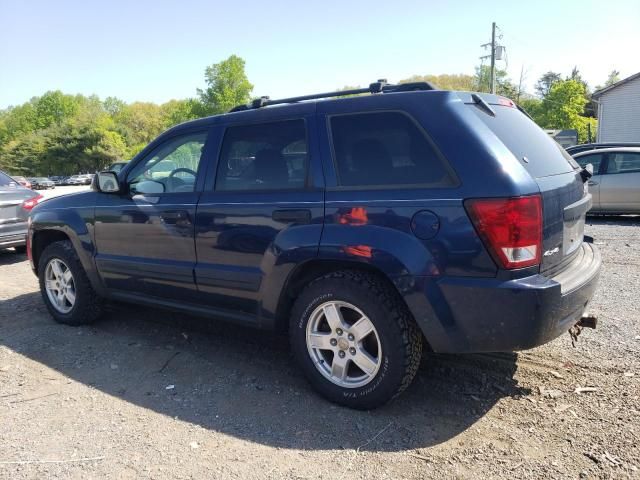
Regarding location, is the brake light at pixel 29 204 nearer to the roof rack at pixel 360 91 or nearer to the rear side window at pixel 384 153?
the roof rack at pixel 360 91

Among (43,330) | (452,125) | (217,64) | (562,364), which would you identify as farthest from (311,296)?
(217,64)

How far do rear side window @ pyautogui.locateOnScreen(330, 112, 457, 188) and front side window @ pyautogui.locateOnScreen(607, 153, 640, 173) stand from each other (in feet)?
30.6

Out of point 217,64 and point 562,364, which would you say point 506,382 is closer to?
point 562,364

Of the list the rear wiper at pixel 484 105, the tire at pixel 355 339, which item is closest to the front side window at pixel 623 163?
the rear wiper at pixel 484 105

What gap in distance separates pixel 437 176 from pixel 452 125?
0.30m

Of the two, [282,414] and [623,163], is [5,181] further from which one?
[623,163]

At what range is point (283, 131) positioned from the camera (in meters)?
3.56

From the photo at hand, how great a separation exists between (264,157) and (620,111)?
29.6 metres

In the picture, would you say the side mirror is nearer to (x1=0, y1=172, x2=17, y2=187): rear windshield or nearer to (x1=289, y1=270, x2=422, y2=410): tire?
(x1=289, y1=270, x2=422, y2=410): tire

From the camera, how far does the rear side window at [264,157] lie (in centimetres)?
344

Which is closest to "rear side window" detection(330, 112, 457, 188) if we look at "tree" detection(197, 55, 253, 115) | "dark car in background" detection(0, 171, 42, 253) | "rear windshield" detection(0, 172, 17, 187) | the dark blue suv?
the dark blue suv

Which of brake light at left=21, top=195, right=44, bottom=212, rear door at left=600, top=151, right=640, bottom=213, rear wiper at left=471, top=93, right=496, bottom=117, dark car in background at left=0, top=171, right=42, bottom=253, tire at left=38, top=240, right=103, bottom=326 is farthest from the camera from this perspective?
rear door at left=600, top=151, right=640, bottom=213

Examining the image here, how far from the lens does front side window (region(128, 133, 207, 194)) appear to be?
157 inches

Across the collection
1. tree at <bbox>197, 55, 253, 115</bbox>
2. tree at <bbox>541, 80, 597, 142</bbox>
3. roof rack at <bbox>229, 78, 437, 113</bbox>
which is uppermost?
tree at <bbox>197, 55, 253, 115</bbox>
